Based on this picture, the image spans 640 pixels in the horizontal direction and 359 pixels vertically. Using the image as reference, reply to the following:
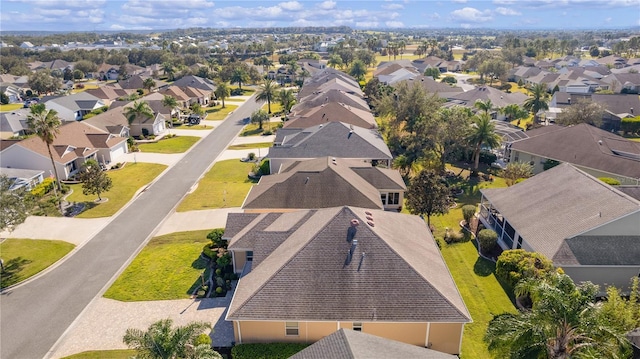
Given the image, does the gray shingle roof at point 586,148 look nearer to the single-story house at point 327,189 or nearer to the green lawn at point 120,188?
the single-story house at point 327,189

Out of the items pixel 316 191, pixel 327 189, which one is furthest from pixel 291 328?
pixel 327 189

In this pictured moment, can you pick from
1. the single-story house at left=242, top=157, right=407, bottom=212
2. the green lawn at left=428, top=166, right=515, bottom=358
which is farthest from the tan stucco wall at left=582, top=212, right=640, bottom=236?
the single-story house at left=242, top=157, right=407, bottom=212

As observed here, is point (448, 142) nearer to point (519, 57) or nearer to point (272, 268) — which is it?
point (272, 268)

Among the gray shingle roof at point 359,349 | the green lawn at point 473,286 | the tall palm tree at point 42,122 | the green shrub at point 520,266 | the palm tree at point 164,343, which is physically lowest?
the green lawn at point 473,286

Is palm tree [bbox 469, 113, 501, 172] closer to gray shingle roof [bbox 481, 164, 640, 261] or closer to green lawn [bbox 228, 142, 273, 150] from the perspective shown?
gray shingle roof [bbox 481, 164, 640, 261]

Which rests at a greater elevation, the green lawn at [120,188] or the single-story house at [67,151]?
the single-story house at [67,151]

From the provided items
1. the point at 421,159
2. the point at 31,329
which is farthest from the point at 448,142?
the point at 31,329

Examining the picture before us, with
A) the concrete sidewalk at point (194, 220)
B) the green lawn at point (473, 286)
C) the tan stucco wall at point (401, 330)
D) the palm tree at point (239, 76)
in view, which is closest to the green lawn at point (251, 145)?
the concrete sidewalk at point (194, 220)

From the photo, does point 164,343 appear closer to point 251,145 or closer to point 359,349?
point 359,349
